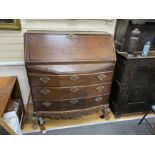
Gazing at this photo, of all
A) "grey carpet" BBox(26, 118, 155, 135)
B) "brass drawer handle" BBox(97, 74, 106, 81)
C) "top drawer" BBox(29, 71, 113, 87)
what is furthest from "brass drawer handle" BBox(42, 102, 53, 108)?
"brass drawer handle" BBox(97, 74, 106, 81)

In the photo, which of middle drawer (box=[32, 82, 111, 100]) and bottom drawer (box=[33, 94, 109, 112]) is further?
bottom drawer (box=[33, 94, 109, 112])

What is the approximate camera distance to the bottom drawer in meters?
1.88

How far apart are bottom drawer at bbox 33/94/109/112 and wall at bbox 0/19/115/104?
0.70 metres

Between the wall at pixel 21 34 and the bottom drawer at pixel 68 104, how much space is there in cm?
70

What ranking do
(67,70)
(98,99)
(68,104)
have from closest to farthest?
(67,70), (68,104), (98,99)

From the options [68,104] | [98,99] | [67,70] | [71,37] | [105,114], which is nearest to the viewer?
[67,70]

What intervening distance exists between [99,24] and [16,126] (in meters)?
1.75

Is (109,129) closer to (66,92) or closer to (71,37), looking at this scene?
(66,92)

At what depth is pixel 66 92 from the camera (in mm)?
1808

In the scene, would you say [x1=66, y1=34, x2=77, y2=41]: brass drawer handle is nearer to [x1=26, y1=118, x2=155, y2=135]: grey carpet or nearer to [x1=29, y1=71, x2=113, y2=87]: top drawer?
[x1=29, y1=71, x2=113, y2=87]: top drawer

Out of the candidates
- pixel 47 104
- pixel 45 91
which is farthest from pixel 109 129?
pixel 45 91

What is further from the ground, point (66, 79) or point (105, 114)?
point (66, 79)

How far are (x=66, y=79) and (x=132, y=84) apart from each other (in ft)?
3.18
